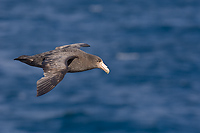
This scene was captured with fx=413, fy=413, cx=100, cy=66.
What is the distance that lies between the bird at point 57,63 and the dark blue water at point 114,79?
2587 inches

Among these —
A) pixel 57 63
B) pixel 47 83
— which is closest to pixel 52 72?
pixel 57 63

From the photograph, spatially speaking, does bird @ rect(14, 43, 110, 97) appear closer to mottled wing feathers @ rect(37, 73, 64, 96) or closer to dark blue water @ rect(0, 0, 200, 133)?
mottled wing feathers @ rect(37, 73, 64, 96)

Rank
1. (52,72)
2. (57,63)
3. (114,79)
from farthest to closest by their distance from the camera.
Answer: (114,79), (57,63), (52,72)

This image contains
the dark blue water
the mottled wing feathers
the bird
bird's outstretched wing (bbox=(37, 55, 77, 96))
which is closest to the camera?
the mottled wing feathers

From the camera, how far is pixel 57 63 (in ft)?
49.1

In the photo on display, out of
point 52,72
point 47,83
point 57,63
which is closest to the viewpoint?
point 47,83

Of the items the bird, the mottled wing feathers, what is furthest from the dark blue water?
the mottled wing feathers

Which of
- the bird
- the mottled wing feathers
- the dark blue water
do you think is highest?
the dark blue water

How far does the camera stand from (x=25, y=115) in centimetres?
8894

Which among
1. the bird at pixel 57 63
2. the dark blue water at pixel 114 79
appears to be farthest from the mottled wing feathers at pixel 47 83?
the dark blue water at pixel 114 79

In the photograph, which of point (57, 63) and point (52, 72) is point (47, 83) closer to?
point (52, 72)

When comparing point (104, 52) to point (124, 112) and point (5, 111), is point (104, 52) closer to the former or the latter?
point (124, 112)

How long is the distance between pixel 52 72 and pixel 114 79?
78898mm

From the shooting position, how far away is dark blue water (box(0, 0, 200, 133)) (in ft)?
277
